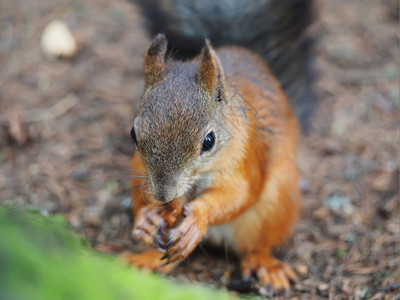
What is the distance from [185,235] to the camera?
2.15 meters

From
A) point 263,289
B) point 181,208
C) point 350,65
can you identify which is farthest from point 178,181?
point 350,65

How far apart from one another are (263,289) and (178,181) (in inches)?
38.8

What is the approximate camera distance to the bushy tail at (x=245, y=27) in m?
3.21

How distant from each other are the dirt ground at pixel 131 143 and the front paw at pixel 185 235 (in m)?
0.60

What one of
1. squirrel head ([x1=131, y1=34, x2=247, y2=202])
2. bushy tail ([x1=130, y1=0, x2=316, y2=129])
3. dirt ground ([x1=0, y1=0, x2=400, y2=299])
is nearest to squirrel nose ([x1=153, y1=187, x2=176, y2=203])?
squirrel head ([x1=131, y1=34, x2=247, y2=202])

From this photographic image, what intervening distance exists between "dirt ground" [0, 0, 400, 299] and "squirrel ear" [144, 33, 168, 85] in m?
0.92

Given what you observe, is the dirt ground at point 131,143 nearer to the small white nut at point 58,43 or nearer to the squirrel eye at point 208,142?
the small white nut at point 58,43

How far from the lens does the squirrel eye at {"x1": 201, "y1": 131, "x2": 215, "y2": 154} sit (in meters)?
2.14

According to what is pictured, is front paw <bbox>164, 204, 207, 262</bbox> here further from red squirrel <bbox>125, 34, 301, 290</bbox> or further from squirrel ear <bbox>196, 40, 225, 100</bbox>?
squirrel ear <bbox>196, 40, 225, 100</bbox>

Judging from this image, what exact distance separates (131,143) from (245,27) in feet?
3.50

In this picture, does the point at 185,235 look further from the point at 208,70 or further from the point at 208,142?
the point at 208,70

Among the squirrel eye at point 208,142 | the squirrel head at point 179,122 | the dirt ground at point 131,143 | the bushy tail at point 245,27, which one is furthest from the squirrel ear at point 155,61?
the dirt ground at point 131,143

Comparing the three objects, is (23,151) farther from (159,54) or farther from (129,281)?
(129,281)

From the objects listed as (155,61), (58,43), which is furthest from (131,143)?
(58,43)
